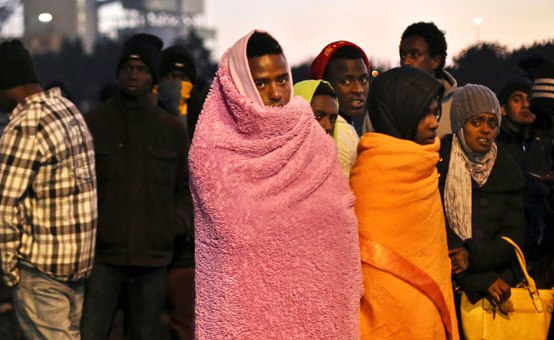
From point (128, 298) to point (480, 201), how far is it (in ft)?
7.88

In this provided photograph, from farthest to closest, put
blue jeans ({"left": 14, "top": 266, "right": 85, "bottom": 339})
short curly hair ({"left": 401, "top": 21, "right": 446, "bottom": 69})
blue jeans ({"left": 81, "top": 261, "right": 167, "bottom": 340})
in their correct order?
1. short curly hair ({"left": 401, "top": 21, "right": 446, "bottom": 69})
2. blue jeans ({"left": 81, "top": 261, "right": 167, "bottom": 340})
3. blue jeans ({"left": 14, "top": 266, "right": 85, "bottom": 339})

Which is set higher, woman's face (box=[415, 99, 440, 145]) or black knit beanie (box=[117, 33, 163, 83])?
black knit beanie (box=[117, 33, 163, 83])

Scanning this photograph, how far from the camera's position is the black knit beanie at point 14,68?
5.76 meters

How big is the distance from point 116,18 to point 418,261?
140 m

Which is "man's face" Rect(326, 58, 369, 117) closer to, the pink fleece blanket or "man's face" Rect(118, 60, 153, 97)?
"man's face" Rect(118, 60, 153, 97)

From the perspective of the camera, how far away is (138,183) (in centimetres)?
632

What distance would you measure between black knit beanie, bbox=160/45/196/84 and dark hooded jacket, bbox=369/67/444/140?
141 inches

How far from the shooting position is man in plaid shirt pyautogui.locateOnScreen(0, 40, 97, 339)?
18.0 feet

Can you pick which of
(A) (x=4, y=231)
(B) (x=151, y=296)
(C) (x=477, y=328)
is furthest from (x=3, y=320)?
(C) (x=477, y=328)

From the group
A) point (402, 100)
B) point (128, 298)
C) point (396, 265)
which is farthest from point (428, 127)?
point (128, 298)

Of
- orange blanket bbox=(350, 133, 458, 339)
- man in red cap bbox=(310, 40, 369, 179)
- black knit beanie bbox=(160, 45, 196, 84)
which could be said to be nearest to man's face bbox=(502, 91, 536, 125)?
man in red cap bbox=(310, 40, 369, 179)

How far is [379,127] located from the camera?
4465 millimetres

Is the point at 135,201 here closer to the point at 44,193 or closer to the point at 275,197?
the point at 44,193

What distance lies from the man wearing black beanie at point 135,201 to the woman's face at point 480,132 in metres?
2.03
